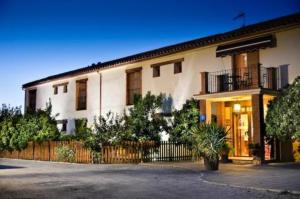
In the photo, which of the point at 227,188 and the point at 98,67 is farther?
the point at 98,67

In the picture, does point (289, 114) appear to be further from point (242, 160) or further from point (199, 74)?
point (199, 74)

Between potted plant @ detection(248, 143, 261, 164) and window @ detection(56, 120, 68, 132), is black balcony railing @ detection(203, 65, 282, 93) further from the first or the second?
→ window @ detection(56, 120, 68, 132)

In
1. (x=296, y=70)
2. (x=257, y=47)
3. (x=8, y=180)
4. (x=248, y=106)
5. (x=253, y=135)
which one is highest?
(x=257, y=47)

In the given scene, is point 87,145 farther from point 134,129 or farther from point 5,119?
point 5,119

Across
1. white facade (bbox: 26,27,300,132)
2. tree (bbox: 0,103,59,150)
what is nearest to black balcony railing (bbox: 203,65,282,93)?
white facade (bbox: 26,27,300,132)

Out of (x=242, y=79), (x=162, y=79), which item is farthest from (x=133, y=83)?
(x=242, y=79)

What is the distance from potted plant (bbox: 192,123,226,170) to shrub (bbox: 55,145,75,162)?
8.12m

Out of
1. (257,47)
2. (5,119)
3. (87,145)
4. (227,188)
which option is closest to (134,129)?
(87,145)

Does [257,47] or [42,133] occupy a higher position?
[257,47]

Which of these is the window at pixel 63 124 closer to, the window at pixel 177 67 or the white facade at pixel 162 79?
the white facade at pixel 162 79

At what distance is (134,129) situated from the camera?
23266 mm

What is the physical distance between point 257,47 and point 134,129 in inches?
314

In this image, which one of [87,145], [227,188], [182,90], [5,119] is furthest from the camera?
[5,119]

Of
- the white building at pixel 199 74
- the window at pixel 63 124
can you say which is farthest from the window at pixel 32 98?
the window at pixel 63 124
